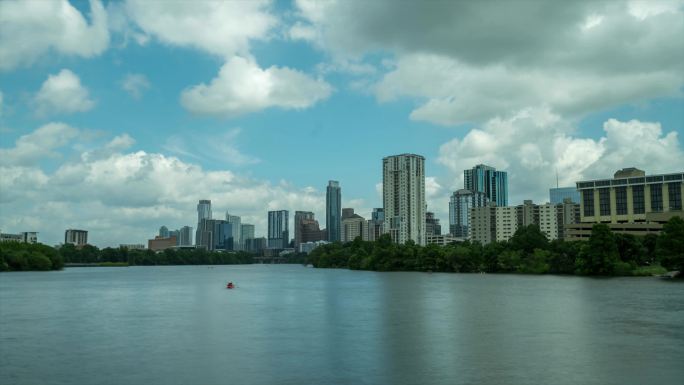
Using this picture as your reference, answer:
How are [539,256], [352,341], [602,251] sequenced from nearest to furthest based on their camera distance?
[352,341], [602,251], [539,256]

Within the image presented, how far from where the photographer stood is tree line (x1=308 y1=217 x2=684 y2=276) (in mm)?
113481

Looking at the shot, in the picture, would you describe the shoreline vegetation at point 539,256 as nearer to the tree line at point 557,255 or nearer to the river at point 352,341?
the tree line at point 557,255

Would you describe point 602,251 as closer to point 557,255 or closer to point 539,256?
point 557,255

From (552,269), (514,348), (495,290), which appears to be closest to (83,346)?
(514,348)

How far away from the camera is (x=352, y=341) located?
42.9 meters

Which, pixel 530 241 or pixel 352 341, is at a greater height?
pixel 530 241

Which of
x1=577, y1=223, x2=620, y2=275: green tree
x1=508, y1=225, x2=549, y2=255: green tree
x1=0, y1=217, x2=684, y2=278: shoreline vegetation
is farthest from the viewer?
x1=508, y1=225, x2=549, y2=255: green tree

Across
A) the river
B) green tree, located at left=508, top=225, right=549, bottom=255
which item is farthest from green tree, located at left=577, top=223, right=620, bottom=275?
the river

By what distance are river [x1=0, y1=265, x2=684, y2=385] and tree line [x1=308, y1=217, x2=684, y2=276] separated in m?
44.5

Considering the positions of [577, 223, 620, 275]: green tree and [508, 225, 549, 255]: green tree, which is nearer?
[577, 223, 620, 275]: green tree

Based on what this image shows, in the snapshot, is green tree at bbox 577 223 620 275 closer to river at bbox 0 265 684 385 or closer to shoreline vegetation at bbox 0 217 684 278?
shoreline vegetation at bbox 0 217 684 278

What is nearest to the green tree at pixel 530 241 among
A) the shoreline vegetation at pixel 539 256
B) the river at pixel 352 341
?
the shoreline vegetation at pixel 539 256

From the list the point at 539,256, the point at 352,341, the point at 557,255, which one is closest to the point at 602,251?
the point at 557,255

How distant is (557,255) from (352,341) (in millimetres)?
111795
